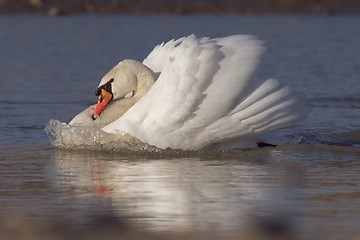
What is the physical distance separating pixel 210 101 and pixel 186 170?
0.90m

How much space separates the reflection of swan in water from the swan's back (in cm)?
24

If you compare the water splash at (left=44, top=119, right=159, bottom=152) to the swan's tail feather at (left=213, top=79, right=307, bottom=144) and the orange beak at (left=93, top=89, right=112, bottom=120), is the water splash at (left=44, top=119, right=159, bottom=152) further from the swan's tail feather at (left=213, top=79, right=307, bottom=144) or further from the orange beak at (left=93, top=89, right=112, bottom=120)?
the swan's tail feather at (left=213, top=79, right=307, bottom=144)

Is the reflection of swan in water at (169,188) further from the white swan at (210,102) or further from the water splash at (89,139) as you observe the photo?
the white swan at (210,102)

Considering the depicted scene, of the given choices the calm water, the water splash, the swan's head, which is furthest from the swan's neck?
the calm water

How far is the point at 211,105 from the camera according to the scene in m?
8.91

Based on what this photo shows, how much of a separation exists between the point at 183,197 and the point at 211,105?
6.99 feet

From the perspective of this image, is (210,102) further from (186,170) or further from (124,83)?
(124,83)

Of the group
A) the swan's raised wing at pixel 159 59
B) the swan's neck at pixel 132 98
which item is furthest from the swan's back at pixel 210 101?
the swan's raised wing at pixel 159 59

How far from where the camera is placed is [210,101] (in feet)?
29.2

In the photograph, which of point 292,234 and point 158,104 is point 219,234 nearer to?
point 292,234

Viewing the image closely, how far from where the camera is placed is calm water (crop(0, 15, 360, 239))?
20.5 ft

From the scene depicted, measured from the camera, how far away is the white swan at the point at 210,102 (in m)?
8.80

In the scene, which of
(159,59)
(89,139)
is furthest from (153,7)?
(89,139)

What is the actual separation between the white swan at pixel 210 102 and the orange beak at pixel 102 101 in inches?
19.1
